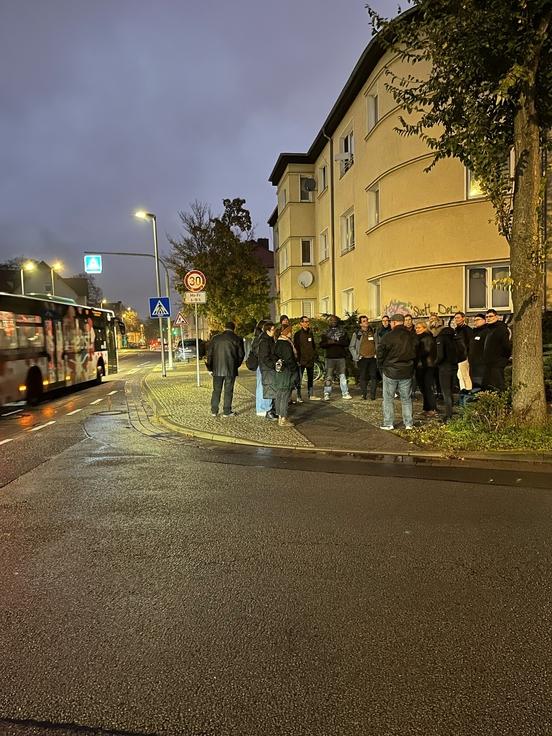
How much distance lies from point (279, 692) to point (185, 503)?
9.92ft

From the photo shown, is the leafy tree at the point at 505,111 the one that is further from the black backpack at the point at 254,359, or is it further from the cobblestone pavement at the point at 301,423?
the black backpack at the point at 254,359

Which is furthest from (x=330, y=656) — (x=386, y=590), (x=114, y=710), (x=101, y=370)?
A: (x=101, y=370)

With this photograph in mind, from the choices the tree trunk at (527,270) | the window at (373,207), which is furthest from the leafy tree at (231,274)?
the tree trunk at (527,270)

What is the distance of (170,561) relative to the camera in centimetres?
403

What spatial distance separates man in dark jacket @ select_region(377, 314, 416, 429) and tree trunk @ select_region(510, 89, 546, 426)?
1.50 meters

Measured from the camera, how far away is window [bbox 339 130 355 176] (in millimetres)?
19297

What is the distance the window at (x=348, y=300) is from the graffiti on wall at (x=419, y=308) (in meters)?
4.79

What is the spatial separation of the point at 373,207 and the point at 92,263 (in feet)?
63.1

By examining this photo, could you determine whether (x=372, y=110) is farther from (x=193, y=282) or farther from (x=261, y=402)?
(x=261, y=402)

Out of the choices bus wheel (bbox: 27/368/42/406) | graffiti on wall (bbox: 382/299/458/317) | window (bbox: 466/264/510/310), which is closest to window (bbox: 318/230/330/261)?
graffiti on wall (bbox: 382/299/458/317)

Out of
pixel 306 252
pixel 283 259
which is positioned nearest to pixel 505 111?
pixel 306 252

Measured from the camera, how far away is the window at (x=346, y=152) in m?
19.3

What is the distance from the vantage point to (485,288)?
44.4 ft

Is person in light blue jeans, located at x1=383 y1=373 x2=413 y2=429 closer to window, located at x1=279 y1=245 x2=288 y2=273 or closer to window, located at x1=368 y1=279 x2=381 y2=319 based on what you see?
window, located at x1=368 y1=279 x2=381 y2=319
